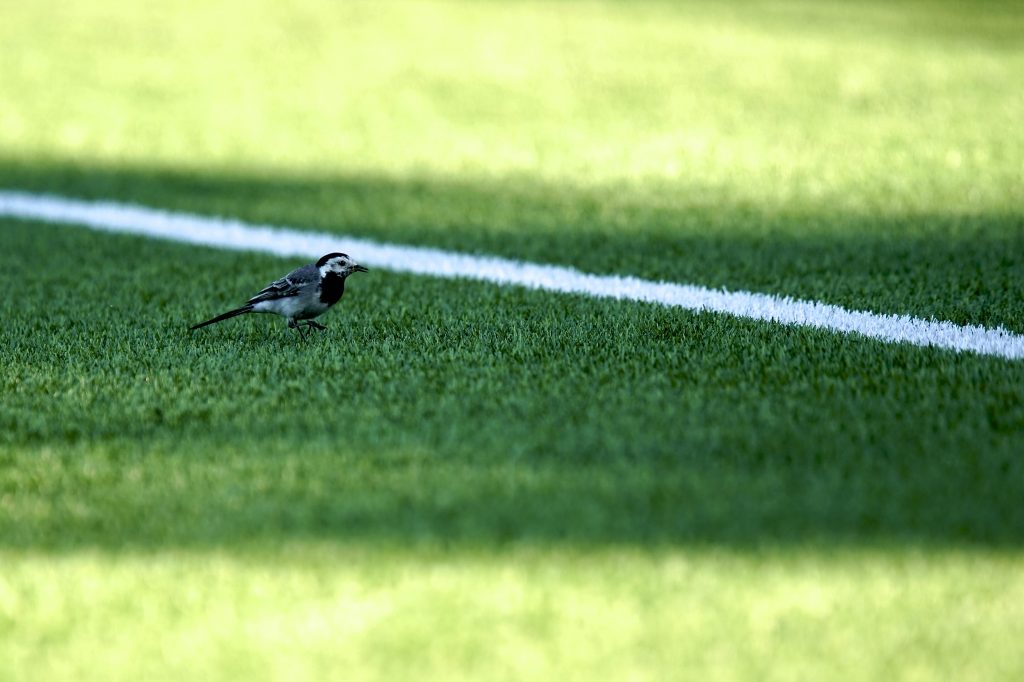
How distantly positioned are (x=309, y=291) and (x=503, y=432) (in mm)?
Result: 1221

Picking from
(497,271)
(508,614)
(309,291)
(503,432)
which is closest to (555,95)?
(497,271)

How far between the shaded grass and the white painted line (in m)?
0.19

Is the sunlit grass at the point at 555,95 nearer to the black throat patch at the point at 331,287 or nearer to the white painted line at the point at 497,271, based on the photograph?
the white painted line at the point at 497,271

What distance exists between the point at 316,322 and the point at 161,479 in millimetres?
1673

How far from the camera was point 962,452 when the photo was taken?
3.27m

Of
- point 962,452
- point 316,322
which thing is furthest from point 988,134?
point 962,452

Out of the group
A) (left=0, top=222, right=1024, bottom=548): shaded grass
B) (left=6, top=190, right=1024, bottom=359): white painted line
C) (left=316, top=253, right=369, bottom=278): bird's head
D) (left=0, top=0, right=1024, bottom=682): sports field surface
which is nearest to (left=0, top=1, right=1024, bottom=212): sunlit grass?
(left=0, top=0, right=1024, bottom=682): sports field surface

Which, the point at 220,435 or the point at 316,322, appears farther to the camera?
the point at 316,322

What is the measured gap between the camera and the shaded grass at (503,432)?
2.96m

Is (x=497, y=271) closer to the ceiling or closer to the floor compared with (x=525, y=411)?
closer to the floor

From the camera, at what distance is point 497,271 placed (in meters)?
5.75

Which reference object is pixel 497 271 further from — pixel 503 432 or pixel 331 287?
pixel 503 432

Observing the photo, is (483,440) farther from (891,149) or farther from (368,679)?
(891,149)

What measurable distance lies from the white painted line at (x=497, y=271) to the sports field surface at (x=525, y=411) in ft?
0.35
